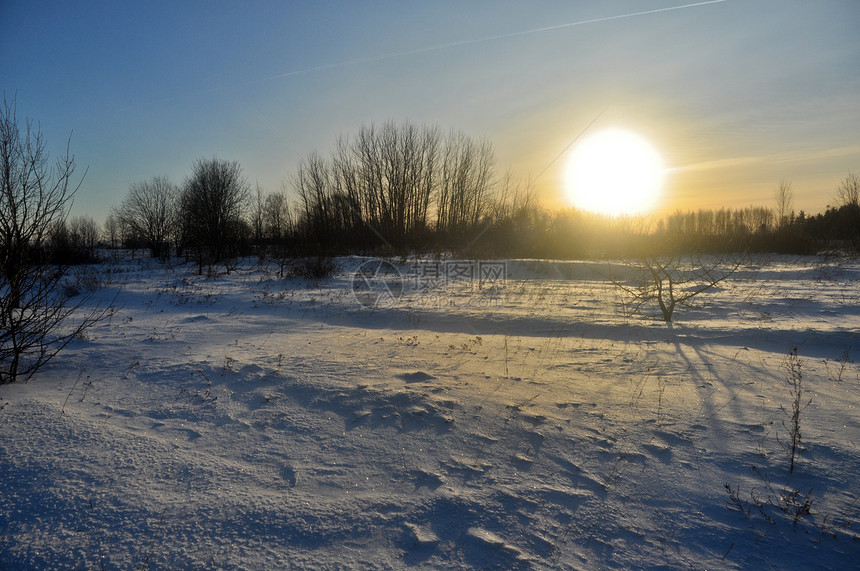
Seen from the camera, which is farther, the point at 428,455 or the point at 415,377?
the point at 415,377

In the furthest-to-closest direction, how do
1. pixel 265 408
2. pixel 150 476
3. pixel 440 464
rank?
1. pixel 265 408
2. pixel 440 464
3. pixel 150 476

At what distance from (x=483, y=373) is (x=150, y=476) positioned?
10.7ft

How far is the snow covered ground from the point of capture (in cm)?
228

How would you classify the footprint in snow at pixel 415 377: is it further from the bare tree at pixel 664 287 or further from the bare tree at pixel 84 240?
the bare tree at pixel 84 240

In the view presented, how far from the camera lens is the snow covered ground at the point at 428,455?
7.48ft

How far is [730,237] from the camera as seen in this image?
80.0 ft

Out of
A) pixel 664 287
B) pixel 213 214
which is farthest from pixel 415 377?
pixel 213 214

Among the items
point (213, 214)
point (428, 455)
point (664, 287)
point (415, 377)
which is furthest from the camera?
point (213, 214)

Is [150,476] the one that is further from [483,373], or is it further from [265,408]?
[483,373]

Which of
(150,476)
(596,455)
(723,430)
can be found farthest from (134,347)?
(723,430)

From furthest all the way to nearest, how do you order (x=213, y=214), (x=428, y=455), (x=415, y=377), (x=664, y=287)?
(x=213, y=214)
(x=664, y=287)
(x=415, y=377)
(x=428, y=455)

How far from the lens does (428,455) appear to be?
3156 mm

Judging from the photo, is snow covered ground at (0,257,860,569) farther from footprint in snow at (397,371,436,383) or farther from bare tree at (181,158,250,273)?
bare tree at (181,158,250,273)

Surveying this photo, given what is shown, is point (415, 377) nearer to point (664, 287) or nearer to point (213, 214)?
point (664, 287)
